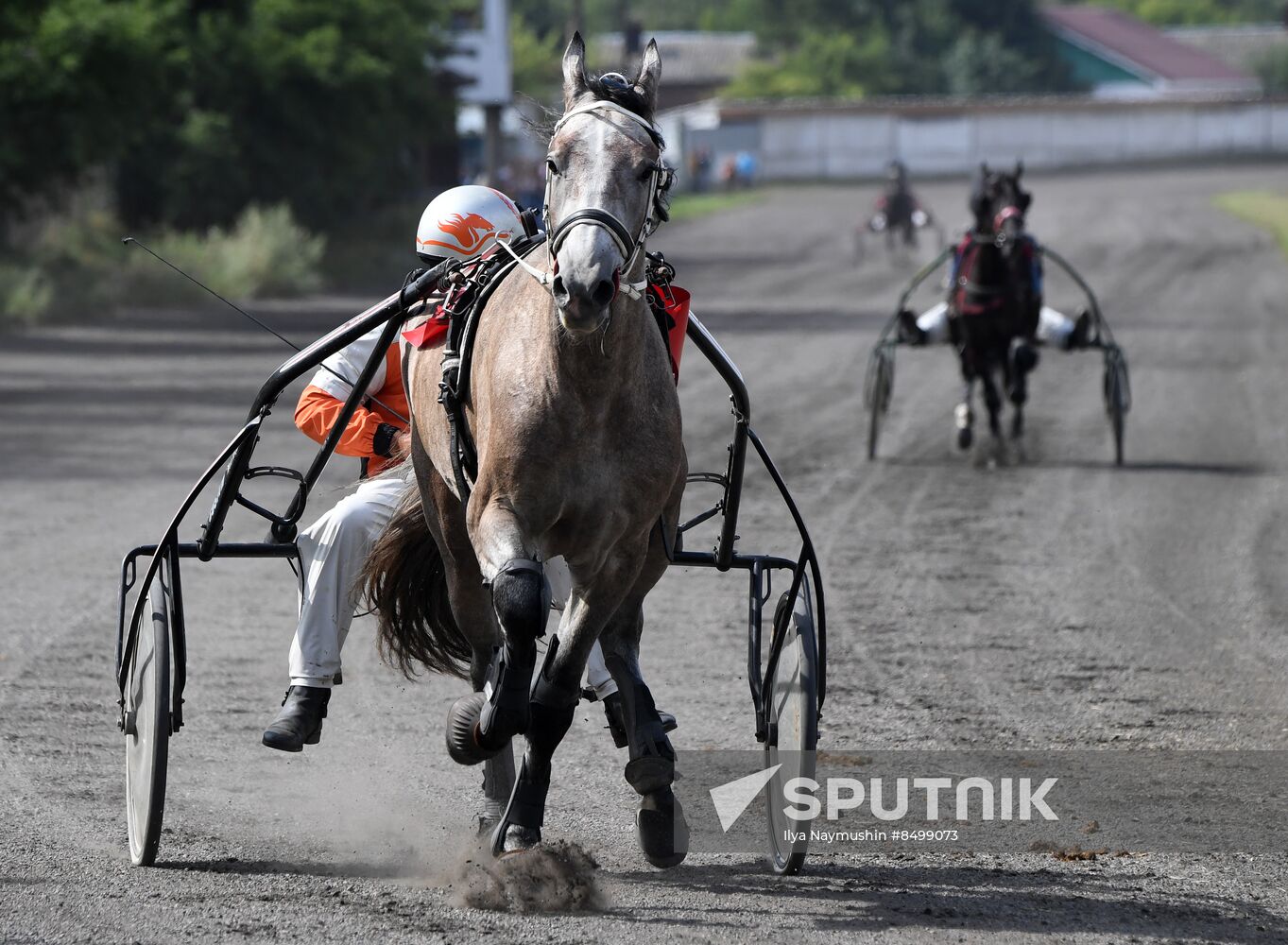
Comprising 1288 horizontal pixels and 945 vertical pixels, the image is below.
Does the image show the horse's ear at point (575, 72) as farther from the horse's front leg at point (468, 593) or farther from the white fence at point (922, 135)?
the white fence at point (922, 135)

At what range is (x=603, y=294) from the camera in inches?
137

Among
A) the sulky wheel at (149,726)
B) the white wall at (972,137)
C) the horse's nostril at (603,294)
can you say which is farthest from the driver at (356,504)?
the white wall at (972,137)

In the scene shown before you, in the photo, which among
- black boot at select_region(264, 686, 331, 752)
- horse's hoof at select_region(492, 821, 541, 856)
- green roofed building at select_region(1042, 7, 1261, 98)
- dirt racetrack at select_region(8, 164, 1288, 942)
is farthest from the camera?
green roofed building at select_region(1042, 7, 1261, 98)

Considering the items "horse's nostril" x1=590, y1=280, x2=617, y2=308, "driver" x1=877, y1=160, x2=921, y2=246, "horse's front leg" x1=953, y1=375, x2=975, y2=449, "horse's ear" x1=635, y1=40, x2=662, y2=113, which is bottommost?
"driver" x1=877, y1=160, x2=921, y2=246

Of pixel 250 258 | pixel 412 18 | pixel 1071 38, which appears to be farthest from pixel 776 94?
pixel 250 258

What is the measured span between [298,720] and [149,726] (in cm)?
35

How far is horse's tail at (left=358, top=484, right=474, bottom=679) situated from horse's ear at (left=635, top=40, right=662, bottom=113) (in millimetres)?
1325

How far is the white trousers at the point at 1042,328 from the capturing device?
12289 mm

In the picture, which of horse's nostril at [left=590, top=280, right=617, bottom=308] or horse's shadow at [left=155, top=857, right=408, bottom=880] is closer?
horse's nostril at [left=590, top=280, right=617, bottom=308]

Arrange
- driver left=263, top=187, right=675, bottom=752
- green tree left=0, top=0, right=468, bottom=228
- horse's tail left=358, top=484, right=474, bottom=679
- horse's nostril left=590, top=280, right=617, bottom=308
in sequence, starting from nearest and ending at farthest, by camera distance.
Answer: horse's nostril left=590, top=280, right=617, bottom=308 → driver left=263, top=187, right=675, bottom=752 → horse's tail left=358, top=484, right=474, bottom=679 → green tree left=0, top=0, right=468, bottom=228

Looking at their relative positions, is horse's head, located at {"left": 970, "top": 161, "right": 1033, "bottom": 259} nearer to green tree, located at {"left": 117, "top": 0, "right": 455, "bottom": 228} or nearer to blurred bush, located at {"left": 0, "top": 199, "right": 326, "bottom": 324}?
blurred bush, located at {"left": 0, "top": 199, "right": 326, "bottom": 324}

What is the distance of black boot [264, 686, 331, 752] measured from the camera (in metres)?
4.45

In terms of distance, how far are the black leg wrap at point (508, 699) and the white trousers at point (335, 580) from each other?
568mm

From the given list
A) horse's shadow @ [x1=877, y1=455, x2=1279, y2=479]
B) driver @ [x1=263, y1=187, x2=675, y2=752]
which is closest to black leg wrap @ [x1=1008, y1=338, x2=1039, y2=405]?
horse's shadow @ [x1=877, y1=455, x2=1279, y2=479]
